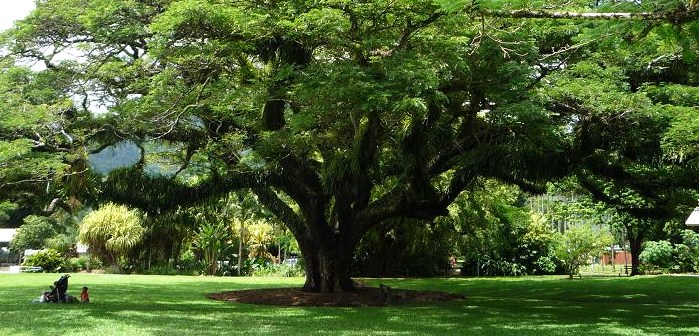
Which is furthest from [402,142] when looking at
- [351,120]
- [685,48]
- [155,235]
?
[155,235]

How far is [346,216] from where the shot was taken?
17719 mm

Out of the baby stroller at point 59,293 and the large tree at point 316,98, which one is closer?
the large tree at point 316,98

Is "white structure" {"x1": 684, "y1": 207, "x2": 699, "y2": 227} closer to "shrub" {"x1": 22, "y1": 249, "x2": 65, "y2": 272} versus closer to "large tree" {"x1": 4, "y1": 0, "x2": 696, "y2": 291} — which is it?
"large tree" {"x1": 4, "y1": 0, "x2": 696, "y2": 291}

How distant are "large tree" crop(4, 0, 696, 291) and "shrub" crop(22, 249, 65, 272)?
72.3 feet

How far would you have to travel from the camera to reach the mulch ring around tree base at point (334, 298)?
16.0 meters

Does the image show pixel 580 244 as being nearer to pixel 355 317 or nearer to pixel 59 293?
pixel 355 317

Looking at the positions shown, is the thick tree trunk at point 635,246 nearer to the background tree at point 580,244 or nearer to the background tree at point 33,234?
the background tree at point 580,244

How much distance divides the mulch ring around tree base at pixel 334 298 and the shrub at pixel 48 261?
21.2 metres

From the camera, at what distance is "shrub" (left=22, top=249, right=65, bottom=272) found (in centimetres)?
3538

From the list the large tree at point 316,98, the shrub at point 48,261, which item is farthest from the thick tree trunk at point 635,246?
the shrub at point 48,261

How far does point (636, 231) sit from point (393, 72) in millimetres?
24456

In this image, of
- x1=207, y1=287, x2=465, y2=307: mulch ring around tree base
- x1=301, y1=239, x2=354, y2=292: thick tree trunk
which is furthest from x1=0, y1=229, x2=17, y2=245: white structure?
x1=301, y1=239, x2=354, y2=292: thick tree trunk

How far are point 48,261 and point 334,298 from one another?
2527 cm

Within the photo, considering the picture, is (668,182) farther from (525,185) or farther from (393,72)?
(393,72)
